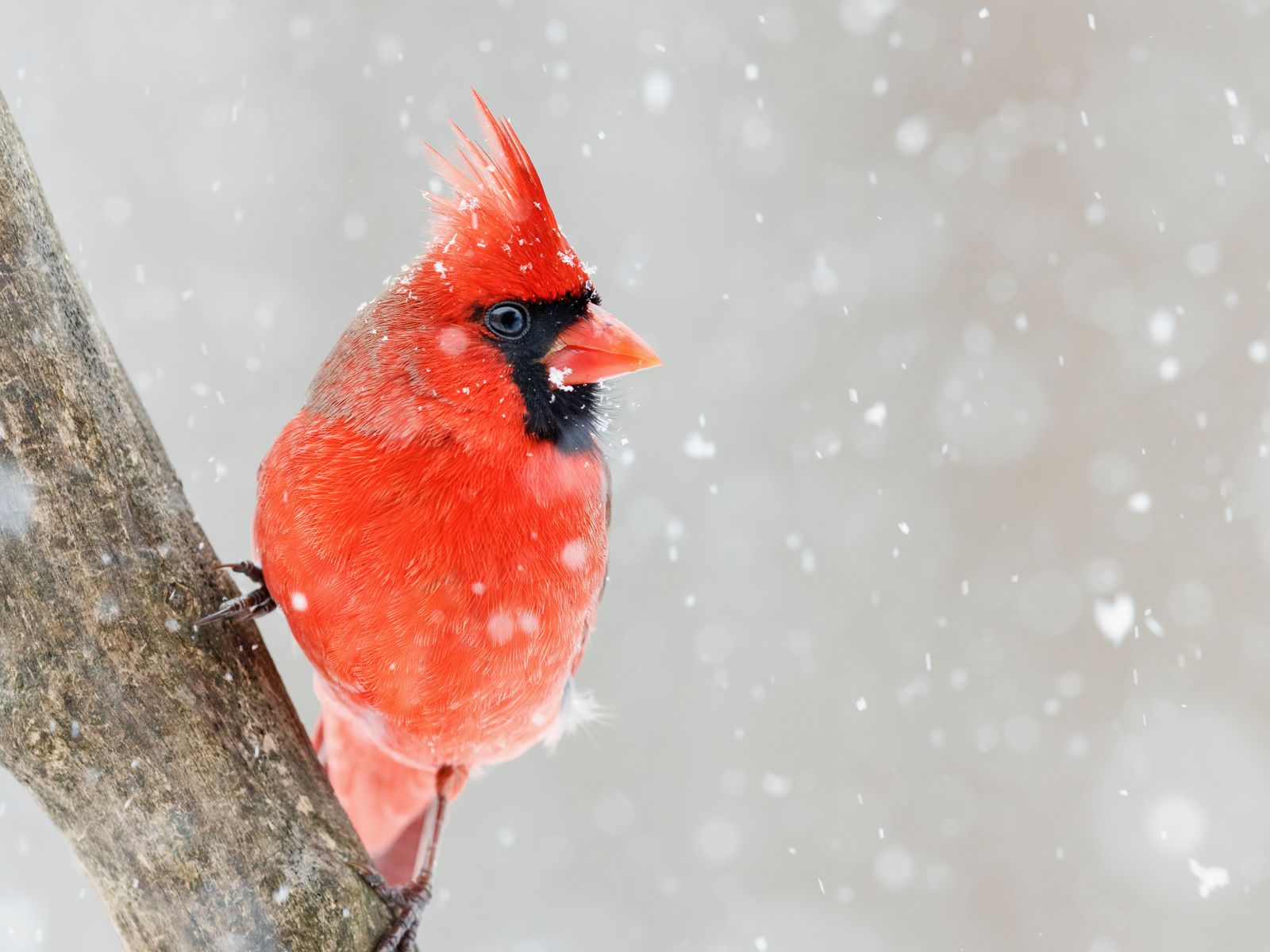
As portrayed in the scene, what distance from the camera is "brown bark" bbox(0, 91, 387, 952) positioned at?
1526 millimetres

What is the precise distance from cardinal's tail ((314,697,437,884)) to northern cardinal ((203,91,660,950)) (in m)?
0.39

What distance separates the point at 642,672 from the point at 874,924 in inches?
50.9

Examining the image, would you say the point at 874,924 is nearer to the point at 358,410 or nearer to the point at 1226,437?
the point at 1226,437

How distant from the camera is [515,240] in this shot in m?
1.83

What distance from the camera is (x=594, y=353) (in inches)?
74.5

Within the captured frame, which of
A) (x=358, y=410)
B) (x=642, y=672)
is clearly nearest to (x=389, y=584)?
(x=358, y=410)

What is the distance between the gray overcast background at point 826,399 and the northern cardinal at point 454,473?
7.21 ft

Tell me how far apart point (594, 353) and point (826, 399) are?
274cm

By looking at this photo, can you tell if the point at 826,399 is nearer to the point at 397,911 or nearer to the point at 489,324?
the point at 489,324


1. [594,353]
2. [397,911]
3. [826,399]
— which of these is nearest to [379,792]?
[397,911]

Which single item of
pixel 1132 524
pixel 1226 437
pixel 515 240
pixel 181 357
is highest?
pixel 515 240

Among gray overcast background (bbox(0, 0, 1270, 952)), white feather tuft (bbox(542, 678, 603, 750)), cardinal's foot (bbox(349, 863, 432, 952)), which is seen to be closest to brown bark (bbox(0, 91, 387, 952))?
cardinal's foot (bbox(349, 863, 432, 952))

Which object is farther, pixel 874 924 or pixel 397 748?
pixel 874 924

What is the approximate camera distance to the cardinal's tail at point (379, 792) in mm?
2322
